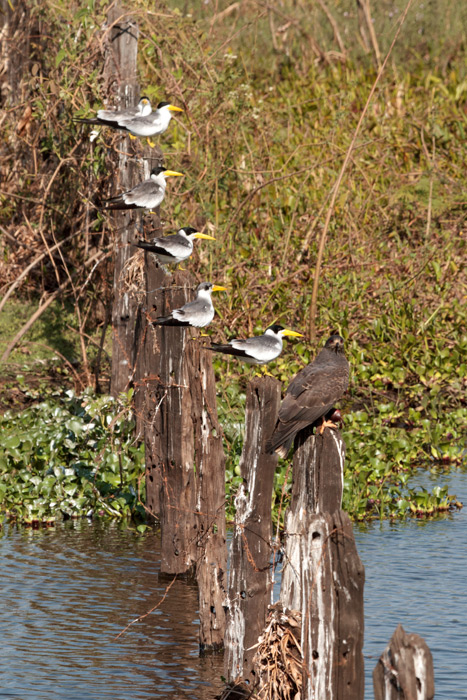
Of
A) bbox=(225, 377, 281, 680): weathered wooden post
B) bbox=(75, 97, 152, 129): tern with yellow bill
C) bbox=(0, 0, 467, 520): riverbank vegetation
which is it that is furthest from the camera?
bbox=(0, 0, 467, 520): riverbank vegetation

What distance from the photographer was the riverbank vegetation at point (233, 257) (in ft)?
34.9

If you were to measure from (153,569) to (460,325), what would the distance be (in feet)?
22.2

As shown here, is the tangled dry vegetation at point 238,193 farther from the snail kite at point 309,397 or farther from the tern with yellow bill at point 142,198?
the snail kite at point 309,397

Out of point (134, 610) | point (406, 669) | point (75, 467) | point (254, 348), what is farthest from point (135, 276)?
point (406, 669)

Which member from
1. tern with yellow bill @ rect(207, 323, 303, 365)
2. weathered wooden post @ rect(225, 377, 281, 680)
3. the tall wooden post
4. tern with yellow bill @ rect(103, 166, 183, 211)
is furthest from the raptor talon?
the tall wooden post

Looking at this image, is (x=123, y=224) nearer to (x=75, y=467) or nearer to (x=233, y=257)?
(x=75, y=467)

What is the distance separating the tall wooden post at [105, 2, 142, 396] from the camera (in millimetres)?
11062

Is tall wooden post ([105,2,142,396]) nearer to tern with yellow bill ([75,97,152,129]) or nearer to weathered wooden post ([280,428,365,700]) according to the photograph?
tern with yellow bill ([75,97,152,129])

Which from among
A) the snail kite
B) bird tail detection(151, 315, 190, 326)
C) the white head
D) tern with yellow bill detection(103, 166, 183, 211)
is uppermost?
the white head

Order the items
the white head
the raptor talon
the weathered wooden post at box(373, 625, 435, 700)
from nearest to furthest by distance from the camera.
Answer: the weathered wooden post at box(373, 625, 435, 700) → the raptor talon → the white head

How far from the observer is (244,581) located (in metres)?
5.90

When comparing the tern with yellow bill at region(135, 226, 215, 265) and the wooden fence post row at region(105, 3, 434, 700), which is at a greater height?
the tern with yellow bill at region(135, 226, 215, 265)

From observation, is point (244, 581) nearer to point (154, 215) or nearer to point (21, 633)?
point (21, 633)

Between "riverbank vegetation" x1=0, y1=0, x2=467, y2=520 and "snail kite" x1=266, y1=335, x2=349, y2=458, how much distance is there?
3.75 metres
